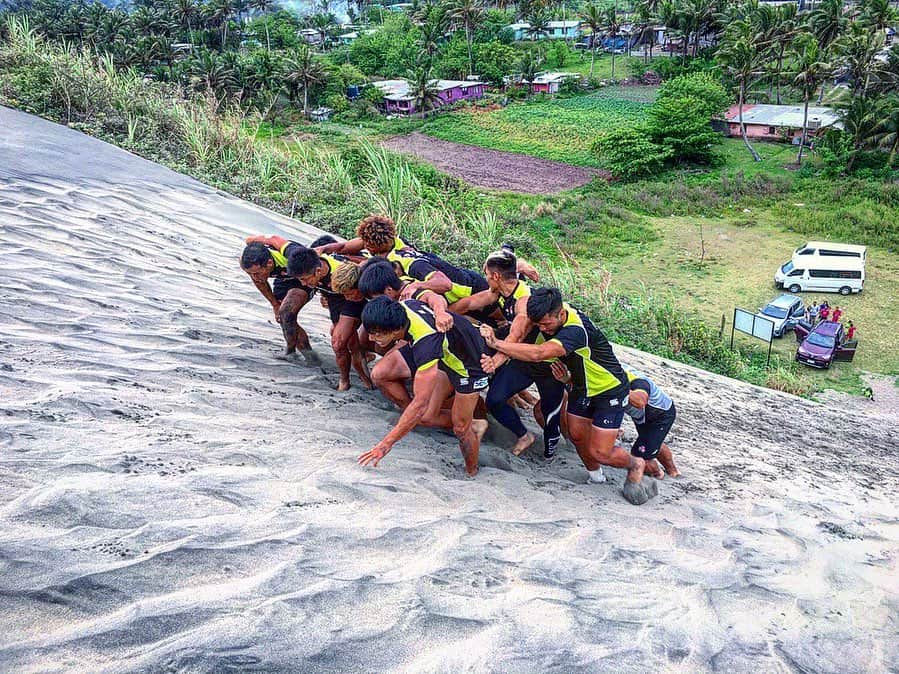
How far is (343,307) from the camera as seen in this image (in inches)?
159

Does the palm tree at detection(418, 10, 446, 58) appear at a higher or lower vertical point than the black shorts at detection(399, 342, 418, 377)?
higher

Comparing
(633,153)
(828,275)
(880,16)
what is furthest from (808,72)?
(828,275)

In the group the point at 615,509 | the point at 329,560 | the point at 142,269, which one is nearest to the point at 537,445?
the point at 615,509

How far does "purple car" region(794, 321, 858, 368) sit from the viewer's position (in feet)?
39.3

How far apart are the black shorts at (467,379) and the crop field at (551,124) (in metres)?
26.5

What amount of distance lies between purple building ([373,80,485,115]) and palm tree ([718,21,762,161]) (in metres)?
14.4

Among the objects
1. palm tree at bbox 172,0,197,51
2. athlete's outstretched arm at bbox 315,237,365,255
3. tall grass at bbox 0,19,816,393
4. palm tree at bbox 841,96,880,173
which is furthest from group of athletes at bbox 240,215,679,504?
palm tree at bbox 172,0,197,51

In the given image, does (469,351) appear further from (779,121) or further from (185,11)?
(185,11)

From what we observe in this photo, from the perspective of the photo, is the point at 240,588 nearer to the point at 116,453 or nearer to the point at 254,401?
the point at 116,453

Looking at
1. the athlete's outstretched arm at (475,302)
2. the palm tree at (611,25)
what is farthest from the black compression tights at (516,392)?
the palm tree at (611,25)

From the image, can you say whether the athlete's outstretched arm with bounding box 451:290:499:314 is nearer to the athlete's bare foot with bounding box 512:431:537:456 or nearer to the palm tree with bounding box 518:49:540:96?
the athlete's bare foot with bounding box 512:431:537:456

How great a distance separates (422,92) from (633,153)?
46.1ft

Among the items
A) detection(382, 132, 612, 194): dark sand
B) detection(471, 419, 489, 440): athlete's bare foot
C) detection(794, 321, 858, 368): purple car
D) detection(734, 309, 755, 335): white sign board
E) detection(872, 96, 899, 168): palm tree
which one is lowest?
detection(794, 321, 858, 368): purple car

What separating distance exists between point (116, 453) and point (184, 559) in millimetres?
693
